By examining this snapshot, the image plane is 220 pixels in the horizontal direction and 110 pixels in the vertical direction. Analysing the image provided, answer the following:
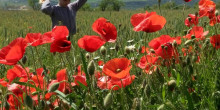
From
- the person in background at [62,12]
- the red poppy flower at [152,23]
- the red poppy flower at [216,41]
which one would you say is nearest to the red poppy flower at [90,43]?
the red poppy flower at [152,23]

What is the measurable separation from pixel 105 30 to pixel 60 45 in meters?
0.22

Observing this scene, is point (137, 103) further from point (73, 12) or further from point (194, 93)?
point (73, 12)

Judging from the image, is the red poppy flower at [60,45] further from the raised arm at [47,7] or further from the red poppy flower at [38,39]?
the raised arm at [47,7]

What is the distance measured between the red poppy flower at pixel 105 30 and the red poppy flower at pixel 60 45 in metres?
0.15

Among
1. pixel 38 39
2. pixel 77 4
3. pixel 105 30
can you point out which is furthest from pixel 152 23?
pixel 77 4

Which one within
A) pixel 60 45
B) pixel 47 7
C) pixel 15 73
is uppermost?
pixel 60 45

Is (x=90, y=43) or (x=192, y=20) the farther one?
(x=192, y=20)

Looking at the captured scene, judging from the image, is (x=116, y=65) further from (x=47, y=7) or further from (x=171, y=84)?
(x=47, y=7)

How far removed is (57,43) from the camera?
117 cm

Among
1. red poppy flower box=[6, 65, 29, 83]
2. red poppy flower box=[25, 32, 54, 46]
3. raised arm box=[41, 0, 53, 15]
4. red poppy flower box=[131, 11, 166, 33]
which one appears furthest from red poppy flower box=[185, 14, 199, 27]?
raised arm box=[41, 0, 53, 15]

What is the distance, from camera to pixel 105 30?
1.27 metres

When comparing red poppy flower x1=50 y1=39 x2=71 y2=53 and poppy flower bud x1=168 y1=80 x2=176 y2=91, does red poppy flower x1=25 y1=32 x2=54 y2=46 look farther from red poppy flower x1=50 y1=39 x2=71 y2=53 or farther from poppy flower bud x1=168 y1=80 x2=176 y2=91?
poppy flower bud x1=168 y1=80 x2=176 y2=91

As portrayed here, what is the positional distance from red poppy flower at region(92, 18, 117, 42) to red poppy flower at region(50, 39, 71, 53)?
6.1 inches

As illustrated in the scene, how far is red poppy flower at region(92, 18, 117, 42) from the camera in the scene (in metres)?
1.25
